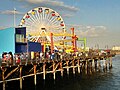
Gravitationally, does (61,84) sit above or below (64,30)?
below

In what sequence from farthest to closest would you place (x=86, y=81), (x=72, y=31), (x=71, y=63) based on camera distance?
(x=72, y=31)
(x=71, y=63)
(x=86, y=81)

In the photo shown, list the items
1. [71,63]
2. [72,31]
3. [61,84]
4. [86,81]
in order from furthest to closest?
1. [72,31]
2. [71,63]
3. [86,81]
4. [61,84]

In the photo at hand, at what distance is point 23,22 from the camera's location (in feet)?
191

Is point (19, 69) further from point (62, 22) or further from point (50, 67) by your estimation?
point (62, 22)

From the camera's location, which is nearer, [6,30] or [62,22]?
[6,30]

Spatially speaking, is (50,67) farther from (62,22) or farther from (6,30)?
(62,22)

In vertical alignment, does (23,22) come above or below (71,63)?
above

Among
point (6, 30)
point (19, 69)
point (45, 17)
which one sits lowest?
point (19, 69)

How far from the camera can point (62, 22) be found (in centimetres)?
5878

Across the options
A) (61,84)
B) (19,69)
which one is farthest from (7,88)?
(61,84)

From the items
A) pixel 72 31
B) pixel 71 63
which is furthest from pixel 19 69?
pixel 72 31

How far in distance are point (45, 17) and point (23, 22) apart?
520 cm

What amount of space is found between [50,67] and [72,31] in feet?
70.6

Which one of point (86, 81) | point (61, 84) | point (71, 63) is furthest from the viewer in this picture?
point (71, 63)
